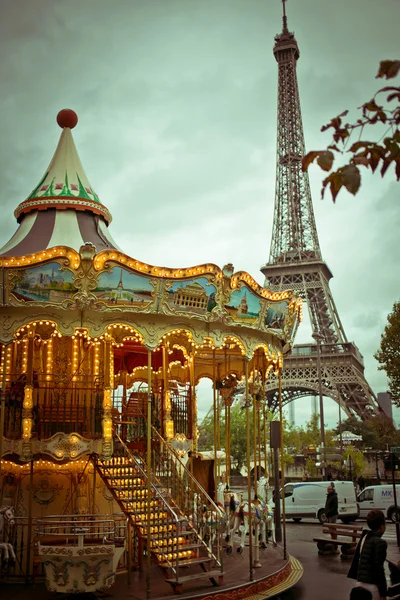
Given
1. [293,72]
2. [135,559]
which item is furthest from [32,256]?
[293,72]

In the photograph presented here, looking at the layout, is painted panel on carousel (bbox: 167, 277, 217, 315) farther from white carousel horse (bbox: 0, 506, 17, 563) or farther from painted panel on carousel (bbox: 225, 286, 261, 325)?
white carousel horse (bbox: 0, 506, 17, 563)

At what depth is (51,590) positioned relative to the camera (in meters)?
9.44

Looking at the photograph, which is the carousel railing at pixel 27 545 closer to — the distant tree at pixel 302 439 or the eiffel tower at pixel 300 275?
the eiffel tower at pixel 300 275

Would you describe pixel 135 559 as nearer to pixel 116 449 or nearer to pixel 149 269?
pixel 116 449

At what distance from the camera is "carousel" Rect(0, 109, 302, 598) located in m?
10.6

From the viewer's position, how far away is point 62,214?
47.6ft

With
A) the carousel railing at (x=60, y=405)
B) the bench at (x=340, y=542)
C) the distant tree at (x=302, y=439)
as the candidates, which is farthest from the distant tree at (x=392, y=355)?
the distant tree at (x=302, y=439)

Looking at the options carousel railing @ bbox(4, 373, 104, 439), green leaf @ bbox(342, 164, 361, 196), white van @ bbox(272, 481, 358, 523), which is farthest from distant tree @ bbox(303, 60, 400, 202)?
white van @ bbox(272, 481, 358, 523)

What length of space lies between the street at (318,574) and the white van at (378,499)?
594cm

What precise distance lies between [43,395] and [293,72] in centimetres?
6215

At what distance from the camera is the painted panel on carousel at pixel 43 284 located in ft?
36.2

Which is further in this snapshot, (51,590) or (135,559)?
(135,559)

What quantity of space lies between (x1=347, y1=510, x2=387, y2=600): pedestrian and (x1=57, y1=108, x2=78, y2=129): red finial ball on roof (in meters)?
12.3

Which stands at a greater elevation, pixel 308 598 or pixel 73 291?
pixel 73 291
